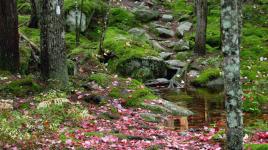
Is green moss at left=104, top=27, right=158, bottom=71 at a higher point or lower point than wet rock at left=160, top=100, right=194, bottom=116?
higher

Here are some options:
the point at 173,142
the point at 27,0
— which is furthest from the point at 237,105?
the point at 27,0

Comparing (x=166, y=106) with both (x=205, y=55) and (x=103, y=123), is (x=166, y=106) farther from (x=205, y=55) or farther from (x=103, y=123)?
(x=205, y=55)

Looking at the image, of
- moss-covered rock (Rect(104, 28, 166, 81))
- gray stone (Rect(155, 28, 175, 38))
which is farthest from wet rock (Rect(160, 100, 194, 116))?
gray stone (Rect(155, 28, 175, 38))

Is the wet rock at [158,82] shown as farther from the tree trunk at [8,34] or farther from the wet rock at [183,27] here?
the wet rock at [183,27]

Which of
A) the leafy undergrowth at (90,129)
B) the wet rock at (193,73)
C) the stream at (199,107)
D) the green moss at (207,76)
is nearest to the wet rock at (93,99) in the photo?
the leafy undergrowth at (90,129)

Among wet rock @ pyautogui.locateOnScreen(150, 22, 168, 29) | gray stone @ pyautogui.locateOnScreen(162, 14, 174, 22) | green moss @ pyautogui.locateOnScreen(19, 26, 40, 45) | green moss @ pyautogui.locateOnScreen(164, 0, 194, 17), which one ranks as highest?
green moss @ pyautogui.locateOnScreen(164, 0, 194, 17)

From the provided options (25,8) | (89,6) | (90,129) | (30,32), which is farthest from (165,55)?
(90,129)

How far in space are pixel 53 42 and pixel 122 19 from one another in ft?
67.0

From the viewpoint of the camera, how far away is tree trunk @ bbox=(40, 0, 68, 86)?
13914 mm

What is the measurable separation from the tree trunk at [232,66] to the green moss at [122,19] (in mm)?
25077

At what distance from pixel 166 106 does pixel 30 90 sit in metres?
4.71

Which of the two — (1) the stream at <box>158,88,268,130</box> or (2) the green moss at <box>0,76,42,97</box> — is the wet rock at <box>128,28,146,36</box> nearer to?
(1) the stream at <box>158,88,268,130</box>

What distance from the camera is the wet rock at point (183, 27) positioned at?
3254cm

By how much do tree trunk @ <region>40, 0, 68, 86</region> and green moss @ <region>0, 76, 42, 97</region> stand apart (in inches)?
19.8
